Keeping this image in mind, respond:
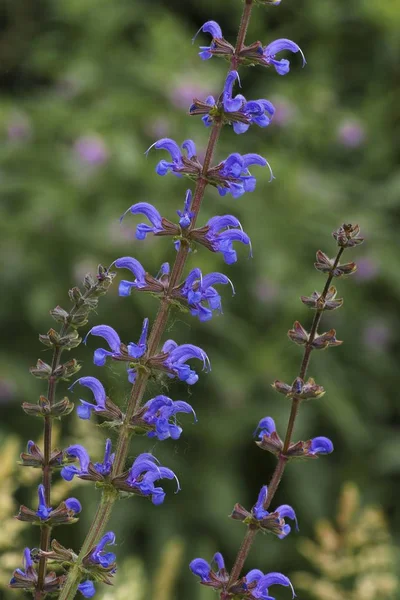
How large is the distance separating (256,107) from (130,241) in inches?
113

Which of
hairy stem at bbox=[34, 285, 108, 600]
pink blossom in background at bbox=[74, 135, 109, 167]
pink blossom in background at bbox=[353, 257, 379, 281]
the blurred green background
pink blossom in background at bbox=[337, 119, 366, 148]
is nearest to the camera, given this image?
hairy stem at bbox=[34, 285, 108, 600]

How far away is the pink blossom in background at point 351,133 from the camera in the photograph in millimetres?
5047

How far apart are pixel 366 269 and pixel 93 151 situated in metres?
1.47

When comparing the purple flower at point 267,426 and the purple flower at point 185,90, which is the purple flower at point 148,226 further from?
the purple flower at point 185,90

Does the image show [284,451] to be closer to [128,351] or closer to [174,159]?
[128,351]

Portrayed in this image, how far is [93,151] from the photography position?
4523 mm

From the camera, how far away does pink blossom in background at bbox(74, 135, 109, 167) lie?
14.9ft

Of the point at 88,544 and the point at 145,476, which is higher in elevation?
the point at 145,476

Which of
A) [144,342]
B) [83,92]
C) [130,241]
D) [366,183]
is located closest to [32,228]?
[130,241]

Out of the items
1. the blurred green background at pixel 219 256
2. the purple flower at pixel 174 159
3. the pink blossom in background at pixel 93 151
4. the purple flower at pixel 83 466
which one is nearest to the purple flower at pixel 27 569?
the purple flower at pixel 83 466

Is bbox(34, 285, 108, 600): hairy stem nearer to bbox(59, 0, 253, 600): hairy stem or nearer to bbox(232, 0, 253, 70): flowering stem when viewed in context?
bbox(59, 0, 253, 600): hairy stem

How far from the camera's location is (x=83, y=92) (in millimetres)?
5098

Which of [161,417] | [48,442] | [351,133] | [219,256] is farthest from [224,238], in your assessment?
[351,133]

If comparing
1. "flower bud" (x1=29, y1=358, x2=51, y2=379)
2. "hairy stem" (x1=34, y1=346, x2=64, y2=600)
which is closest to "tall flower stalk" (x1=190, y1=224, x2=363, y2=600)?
"hairy stem" (x1=34, y1=346, x2=64, y2=600)
